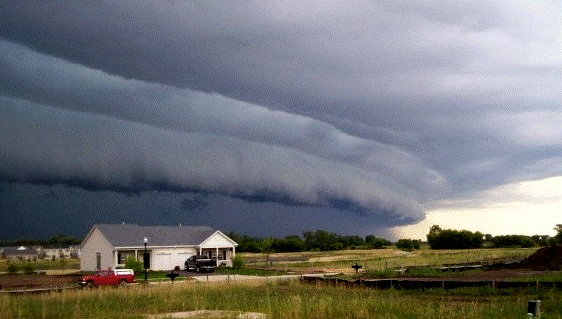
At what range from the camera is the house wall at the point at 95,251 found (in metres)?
70.8

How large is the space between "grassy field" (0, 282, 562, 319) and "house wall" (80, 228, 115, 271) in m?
35.9

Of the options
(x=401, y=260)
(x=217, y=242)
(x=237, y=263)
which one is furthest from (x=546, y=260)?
(x=217, y=242)

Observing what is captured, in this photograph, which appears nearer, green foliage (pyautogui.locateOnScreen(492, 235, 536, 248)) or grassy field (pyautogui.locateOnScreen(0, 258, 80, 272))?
grassy field (pyautogui.locateOnScreen(0, 258, 80, 272))

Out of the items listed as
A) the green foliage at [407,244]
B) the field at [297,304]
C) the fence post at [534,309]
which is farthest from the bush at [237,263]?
the green foliage at [407,244]

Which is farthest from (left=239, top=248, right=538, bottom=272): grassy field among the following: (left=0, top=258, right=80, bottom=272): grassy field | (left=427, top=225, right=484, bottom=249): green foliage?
(left=427, top=225, right=484, bottom=249): green foliage

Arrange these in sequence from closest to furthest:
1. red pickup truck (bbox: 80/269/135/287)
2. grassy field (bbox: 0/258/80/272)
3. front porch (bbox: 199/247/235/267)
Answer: red pickup truck (bbox: 80/269/135/287) → front porch (bbox: 199/247/235/267) → grassy field (bbox: 0/258/80/272)

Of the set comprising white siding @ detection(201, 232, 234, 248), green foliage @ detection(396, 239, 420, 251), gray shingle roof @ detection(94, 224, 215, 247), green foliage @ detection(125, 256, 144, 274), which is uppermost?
gray shingle roof @ detection(94, 224, 215, 247)

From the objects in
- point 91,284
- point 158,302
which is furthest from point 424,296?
point 91,284

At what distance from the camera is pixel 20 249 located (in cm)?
18900

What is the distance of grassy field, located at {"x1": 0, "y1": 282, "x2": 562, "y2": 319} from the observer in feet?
70.3

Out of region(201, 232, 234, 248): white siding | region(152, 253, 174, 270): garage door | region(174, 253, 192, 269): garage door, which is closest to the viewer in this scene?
region(152, 253, 174, 270): garage door

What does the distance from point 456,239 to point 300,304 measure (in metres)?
129

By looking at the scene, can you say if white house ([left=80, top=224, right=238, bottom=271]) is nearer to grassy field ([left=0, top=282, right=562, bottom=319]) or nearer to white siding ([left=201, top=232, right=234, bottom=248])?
white siding ([left=201, top=232, right=234, bottom=248])

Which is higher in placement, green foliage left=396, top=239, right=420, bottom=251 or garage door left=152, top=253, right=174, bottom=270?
garage door left=152, top=253, right=174, bottom=270
